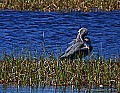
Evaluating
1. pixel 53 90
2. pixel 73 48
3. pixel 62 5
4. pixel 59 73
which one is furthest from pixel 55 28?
pixel 53 90

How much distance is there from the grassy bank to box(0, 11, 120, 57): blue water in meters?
6.08

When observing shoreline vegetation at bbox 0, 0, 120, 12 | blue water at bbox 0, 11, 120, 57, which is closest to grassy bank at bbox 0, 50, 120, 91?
blue water at bbox 0, 11, 120, 57

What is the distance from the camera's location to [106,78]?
17266 millimetres

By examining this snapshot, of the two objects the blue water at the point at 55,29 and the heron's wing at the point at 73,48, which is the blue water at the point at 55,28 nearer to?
the blue water at the point at 55,29

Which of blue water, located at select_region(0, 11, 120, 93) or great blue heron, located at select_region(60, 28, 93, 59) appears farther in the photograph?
blue water, located at select_region(0, 11, 120, 93)

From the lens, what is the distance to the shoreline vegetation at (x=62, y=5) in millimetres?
34750

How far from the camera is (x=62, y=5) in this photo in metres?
35.3

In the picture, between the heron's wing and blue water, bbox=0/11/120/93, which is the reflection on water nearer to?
the heron's wing

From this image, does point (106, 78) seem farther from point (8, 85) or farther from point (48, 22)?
point (48, 22)

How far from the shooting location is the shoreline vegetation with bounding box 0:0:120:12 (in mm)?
34750

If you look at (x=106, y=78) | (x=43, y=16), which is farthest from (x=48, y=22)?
(x=106, y=78)

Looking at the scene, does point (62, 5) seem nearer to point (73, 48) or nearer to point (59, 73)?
point (73, 48)

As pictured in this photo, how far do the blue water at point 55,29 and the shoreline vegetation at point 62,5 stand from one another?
0.85 feet

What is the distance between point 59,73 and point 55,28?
1428 cm
